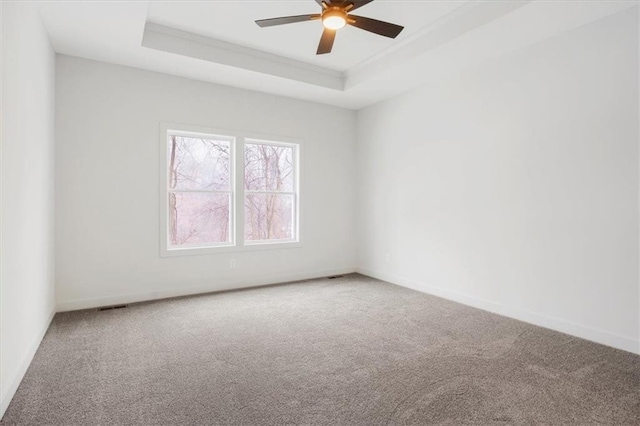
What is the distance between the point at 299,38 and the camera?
376 centimetres

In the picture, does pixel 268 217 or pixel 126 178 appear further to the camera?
pixel 268 217

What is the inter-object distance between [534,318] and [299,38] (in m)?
3.74

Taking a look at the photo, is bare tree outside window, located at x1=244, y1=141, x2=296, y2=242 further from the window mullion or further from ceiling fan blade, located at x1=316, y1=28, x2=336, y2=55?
ceiling fan blade, located at x1=316, y1=28, x2=336, y2=55

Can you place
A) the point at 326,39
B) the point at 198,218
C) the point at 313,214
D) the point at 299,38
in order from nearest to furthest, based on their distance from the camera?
the point at 326,39
the point at 299,38
the point at 198,218
the point at 313,214

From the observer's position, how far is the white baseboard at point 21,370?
195cm

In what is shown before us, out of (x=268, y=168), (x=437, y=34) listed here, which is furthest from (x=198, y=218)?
(x=437, y=34)

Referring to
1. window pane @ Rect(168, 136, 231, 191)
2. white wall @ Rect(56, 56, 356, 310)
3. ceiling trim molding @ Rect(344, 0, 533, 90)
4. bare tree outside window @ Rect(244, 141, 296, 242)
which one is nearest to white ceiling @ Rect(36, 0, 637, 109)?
ceiling trim molding @ Rect(344, 0, 533, 90)

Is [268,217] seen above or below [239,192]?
below

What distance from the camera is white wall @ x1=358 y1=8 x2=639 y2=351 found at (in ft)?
9.35

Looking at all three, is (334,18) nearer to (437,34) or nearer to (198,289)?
(437,34)

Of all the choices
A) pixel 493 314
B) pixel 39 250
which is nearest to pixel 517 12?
pixel 493 314

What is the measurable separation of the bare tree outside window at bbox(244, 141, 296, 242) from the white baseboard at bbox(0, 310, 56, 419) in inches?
99.1

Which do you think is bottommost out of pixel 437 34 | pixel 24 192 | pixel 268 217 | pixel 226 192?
pixel 268 217

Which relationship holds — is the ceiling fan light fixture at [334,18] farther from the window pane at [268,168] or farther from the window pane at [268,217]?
the window pane at [268,217]
